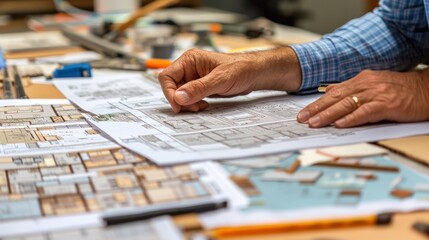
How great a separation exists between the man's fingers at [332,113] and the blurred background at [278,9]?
5.83ft

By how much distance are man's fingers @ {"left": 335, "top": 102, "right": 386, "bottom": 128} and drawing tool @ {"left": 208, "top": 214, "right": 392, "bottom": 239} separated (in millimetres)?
298

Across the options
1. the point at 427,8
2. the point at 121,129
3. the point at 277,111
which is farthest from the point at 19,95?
the point at 427,8

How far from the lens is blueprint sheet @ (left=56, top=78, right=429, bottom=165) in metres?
0.78

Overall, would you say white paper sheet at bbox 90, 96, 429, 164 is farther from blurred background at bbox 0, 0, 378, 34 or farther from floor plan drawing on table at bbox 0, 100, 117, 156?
blurred background at bbox 0, 0, 378, 34

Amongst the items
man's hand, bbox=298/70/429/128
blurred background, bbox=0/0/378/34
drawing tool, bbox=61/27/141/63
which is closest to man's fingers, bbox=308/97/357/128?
man's hand, bbox=298/70/429/128

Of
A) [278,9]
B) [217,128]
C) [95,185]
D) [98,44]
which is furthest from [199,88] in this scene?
[278,9]

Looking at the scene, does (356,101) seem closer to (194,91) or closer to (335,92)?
(335,92)

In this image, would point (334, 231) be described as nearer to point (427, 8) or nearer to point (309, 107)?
point (309, 107)

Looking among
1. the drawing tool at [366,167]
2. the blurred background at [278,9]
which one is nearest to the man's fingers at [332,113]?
the drawing tool at [366,167]

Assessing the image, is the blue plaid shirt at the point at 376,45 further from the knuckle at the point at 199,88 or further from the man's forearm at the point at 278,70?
the knuckle at the point at 199,88

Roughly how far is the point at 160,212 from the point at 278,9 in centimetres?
254

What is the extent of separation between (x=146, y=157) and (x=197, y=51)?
0.33 meters

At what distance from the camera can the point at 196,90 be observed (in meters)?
0.97

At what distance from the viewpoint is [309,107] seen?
91 cm
